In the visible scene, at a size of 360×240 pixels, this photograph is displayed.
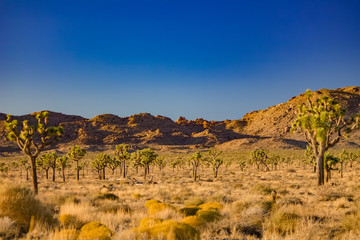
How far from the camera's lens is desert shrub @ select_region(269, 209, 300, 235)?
656cm

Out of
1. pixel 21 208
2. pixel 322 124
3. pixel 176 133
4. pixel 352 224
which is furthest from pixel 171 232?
pixel 176 133

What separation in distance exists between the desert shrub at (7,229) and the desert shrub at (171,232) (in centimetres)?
307

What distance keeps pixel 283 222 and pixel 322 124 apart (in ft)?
38.9

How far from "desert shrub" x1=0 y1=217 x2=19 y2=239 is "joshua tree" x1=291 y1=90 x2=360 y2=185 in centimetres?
1613

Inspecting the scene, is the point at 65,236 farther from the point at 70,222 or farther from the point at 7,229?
the point at 70,222

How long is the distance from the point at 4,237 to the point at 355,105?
174988mm

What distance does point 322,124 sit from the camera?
16328mm

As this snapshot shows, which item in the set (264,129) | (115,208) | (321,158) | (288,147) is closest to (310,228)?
(115,208)

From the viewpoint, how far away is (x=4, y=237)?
18.0ft

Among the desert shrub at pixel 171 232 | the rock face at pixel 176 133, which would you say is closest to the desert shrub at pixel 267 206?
the desert shrub at pixel 171 232

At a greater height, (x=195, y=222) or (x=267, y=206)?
(x=195, y=222)

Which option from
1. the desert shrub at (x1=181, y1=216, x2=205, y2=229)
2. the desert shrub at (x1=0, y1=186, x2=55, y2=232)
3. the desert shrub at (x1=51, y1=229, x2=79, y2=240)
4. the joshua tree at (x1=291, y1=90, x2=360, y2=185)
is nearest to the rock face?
the joshua tree at (x1=291, y1=90, x2=360, y2=185)

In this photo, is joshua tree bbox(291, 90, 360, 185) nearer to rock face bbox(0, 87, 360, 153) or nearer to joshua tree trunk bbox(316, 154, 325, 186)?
joshua tree trunk bbox(316, 154, 325, 186)

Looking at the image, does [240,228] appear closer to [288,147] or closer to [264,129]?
[288,147]
